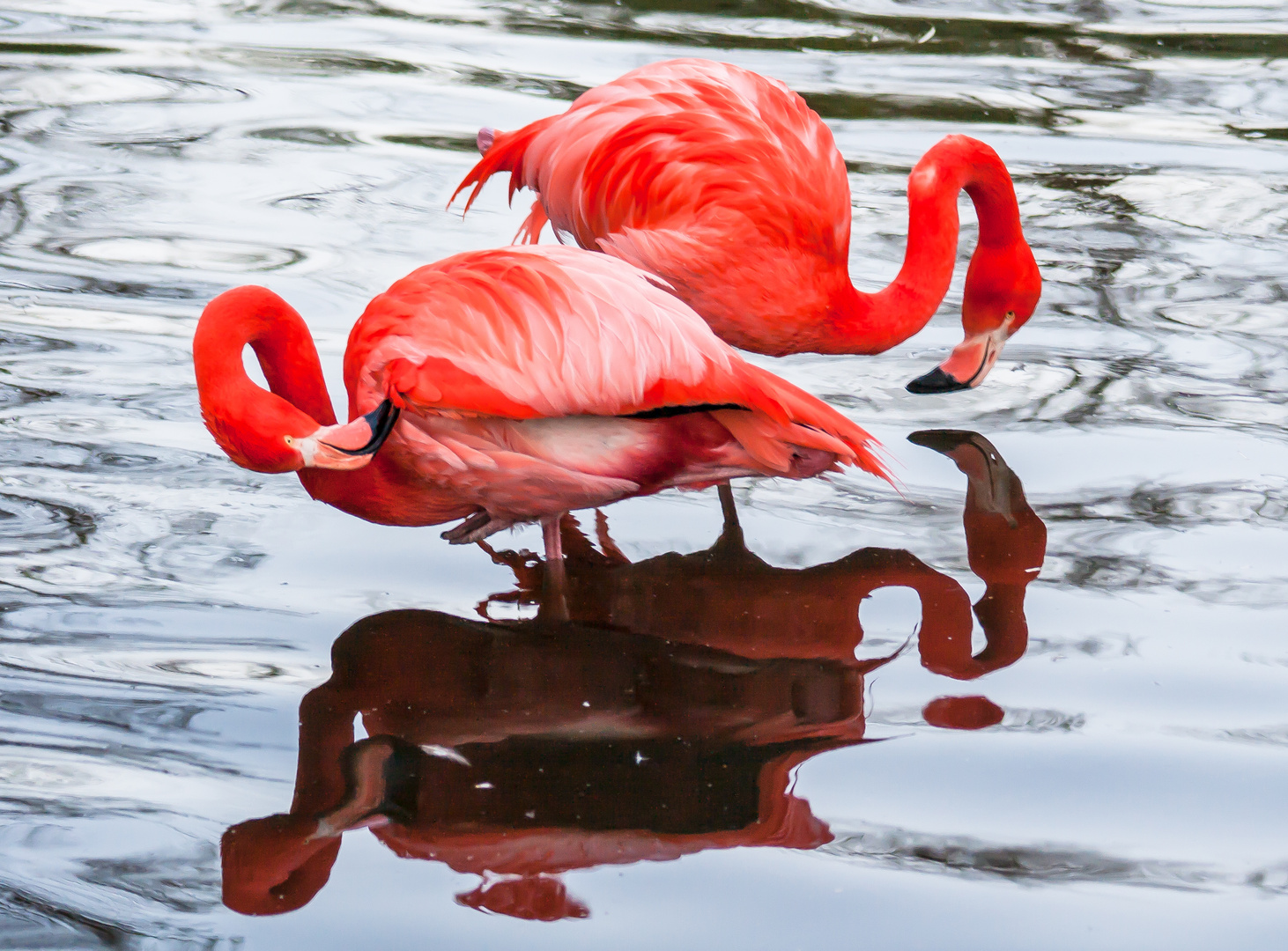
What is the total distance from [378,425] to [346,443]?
7cm

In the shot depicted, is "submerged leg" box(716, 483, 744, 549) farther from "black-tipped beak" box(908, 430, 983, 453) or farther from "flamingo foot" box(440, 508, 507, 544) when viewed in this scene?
"black-tipped beak" box(908, 430, 983, 453)

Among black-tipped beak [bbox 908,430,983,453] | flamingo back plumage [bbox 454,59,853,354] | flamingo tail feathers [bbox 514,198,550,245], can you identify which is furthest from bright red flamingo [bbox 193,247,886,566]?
flamingo tail feathers [bbox 514,198,550,245]

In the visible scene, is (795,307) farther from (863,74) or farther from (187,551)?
(863,74)

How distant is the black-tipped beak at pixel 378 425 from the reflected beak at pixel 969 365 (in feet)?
5.55

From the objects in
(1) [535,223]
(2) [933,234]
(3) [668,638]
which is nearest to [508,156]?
(1) [535,223]

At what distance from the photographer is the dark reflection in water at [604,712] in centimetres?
240

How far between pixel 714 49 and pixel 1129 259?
2.58 meters

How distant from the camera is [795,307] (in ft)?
12.5

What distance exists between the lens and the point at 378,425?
9.41 ft

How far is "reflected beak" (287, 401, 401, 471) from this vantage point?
2.81m

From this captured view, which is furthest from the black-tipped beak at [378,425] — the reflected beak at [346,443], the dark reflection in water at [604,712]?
the dark reflection in water at [604,712]

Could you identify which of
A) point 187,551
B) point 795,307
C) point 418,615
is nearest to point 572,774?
point 418,615

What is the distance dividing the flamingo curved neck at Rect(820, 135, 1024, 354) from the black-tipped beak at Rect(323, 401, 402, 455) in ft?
4.56

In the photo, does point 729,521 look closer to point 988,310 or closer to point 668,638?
point 668,638
